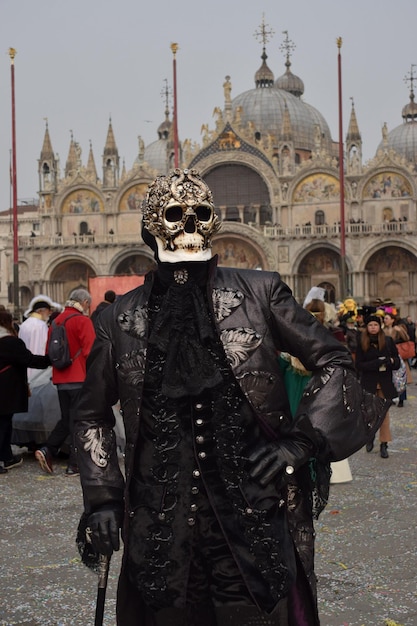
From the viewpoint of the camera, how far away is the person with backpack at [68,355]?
796 centimetres

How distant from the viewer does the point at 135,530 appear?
8.03ft

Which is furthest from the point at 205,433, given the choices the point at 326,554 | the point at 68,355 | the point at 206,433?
the point at 68,355

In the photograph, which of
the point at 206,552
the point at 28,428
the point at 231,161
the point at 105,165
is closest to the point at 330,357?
the point at 206,552

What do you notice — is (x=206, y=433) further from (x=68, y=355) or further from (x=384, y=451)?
A: (x=384, y=451)

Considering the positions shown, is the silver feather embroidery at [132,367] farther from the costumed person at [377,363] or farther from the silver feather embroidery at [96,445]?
the costumed person at [377,363]

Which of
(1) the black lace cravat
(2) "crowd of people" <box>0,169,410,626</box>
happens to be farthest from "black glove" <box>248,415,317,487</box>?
(1) the black lace cravat

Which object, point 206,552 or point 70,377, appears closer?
point 206,552

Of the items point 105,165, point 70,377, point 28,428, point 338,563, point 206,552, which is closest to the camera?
point 206,552

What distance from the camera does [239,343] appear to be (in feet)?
8.13

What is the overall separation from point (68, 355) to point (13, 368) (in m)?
0.65

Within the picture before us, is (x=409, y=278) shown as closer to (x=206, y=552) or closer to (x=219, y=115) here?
(x=219, y=115)

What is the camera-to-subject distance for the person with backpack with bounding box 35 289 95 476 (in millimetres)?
7957

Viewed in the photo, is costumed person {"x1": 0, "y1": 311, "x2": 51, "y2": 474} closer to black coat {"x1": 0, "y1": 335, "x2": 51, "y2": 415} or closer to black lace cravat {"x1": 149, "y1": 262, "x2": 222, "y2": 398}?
black coat {"x1": 0, "y1": 335, "x2": 51, "y2": 415}

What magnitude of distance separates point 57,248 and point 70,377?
38.5 m
